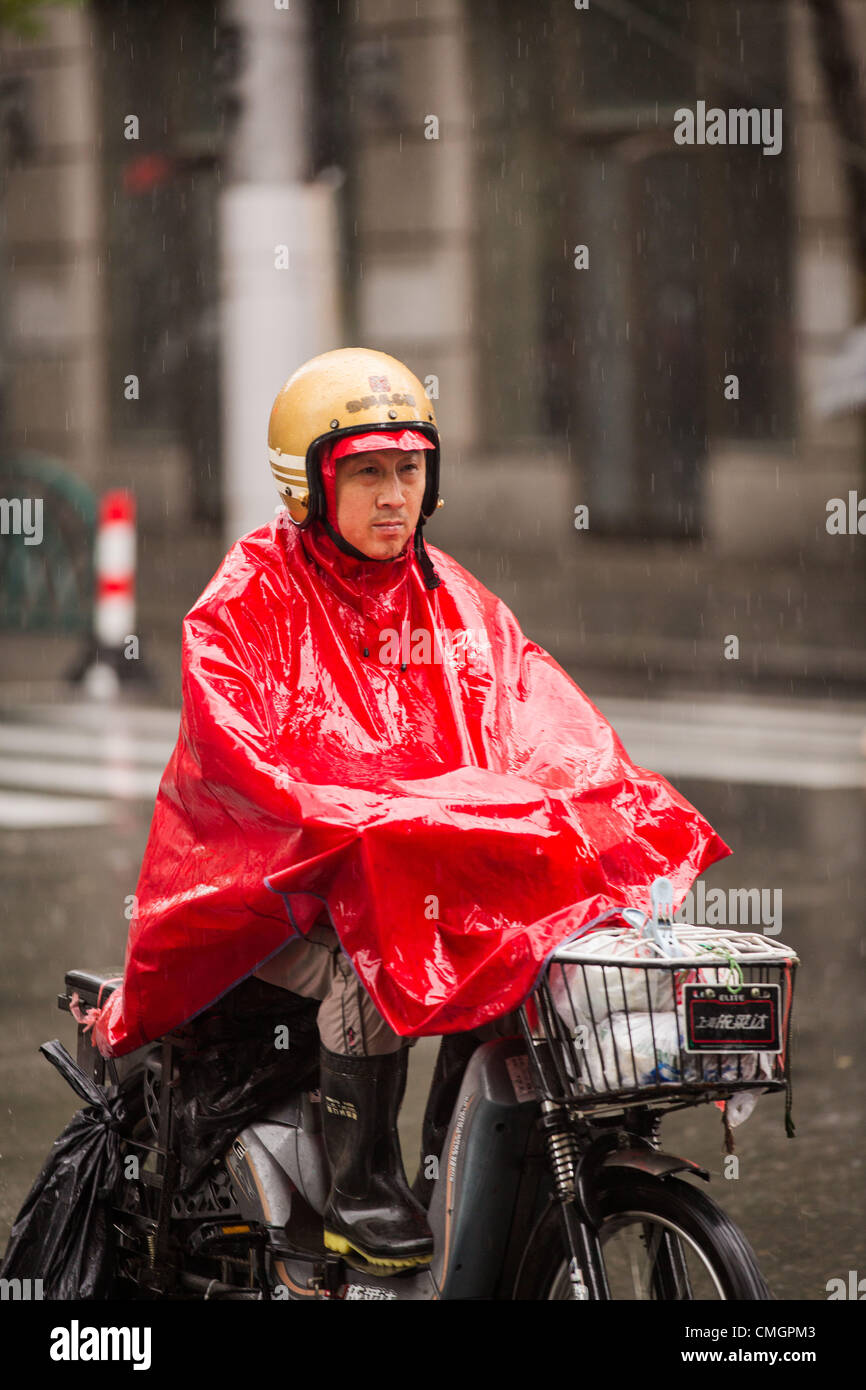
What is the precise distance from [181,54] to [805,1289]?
20.5 metres

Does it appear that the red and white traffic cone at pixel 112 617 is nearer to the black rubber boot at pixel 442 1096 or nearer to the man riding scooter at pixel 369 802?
the man riding scooter at pixel 369 802

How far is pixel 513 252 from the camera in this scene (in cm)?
2148

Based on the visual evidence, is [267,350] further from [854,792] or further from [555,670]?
[555,670]

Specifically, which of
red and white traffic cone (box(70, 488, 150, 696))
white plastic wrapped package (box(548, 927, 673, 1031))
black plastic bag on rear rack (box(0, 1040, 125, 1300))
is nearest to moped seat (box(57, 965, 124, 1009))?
black plastic bag on rear rack (box(0, 1040, 125, 1300))

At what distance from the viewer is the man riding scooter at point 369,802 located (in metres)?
3.45

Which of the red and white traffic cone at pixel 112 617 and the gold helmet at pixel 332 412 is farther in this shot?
the red and white traffic cone at pixel 112 617

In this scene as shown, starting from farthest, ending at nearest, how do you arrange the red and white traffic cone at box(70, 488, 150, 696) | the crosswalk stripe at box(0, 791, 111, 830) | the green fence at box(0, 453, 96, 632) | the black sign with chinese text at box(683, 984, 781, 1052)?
the green fence at box(0, 453, 96, 632), the red and white traffic cone at box(70, 488, 150, 696), the crosswalk stripe at box(0, 791, 111, 830), the black sign with chinese text at box(683, 984, 781, 1052)

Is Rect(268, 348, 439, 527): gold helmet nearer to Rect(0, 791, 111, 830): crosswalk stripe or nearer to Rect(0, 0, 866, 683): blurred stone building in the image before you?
Rect(0, 791, 111, 830): crosswalk stripe

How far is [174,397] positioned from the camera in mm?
23297

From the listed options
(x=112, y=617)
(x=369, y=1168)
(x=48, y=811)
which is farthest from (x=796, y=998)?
(x=112, y=617)

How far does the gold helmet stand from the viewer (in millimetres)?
3752

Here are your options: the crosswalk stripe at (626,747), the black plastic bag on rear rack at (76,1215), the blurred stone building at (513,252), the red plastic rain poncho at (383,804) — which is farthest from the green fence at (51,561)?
the red plastic rain poncho at (383,804)

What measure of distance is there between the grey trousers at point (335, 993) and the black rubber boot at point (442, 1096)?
0.25 ft

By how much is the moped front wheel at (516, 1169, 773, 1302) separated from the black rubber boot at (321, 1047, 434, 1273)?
0.83 feet
